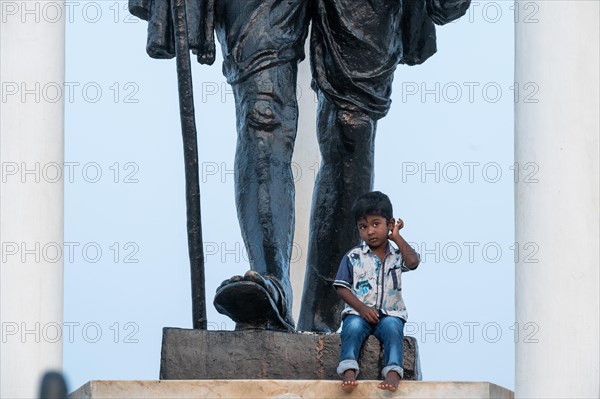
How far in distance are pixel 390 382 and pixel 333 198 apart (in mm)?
1905

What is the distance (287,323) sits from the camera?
296 inches

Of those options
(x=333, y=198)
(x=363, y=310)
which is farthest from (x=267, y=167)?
(x=363, y=310)

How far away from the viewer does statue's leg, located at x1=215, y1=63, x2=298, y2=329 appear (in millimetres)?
7895

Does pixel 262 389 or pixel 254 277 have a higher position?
pixel 254 277

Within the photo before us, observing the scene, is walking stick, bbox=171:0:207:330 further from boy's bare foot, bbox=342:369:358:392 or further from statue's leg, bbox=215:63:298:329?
boy's bare foot, bbox=342:369:358:392

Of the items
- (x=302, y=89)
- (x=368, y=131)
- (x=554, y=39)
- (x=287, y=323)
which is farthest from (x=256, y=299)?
(x=302, y=89)

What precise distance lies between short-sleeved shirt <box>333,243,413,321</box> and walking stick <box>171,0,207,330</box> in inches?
32.0

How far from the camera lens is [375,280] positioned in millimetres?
7246

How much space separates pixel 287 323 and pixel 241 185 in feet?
2.79

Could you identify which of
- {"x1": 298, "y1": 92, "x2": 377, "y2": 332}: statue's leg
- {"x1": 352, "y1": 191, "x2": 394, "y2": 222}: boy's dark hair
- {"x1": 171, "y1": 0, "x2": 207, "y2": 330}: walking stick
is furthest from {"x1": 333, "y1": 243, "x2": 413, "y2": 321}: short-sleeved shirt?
{"x1": 298, "y1": 92, "x2": 377, "y2": 332}: statue's leg

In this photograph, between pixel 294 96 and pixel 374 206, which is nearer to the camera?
pixel 374 206

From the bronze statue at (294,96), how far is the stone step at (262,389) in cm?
49

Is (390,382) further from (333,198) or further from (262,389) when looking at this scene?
(333,198)

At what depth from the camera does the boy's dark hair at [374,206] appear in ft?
23.8
